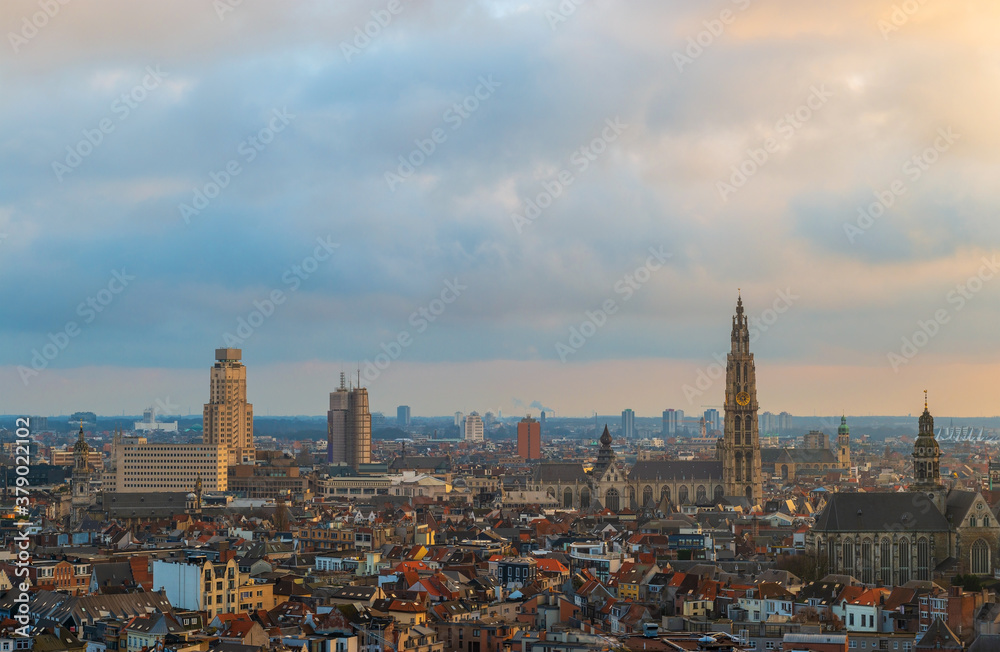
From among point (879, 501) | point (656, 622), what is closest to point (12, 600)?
point (656, 622)

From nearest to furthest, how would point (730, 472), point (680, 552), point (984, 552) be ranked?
point (984, 552), point (680, 552), point (730, 472)

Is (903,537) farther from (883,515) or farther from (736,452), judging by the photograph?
(736,452)

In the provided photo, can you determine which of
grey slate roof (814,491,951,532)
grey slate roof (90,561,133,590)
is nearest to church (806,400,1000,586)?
grey slate roof (814,491,951,532)

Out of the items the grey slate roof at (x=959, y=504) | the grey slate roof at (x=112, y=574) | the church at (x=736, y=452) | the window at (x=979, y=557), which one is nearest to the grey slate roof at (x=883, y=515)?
the grey slate roof at (x=959, y=504)

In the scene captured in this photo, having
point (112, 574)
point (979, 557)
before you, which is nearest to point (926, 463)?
point (979, 557)

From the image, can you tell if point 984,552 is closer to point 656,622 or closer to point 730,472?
point 656,622

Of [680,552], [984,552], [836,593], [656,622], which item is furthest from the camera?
[680,552]
